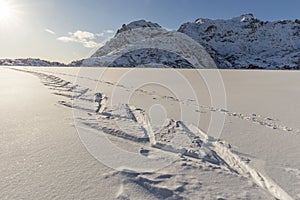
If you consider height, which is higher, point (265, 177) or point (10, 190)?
point (265, 177)

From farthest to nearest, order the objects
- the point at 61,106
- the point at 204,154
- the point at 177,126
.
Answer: the point at 61,106 → the point at 177,126 → the point at 204,154

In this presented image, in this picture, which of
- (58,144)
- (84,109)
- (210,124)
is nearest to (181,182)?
(58,144)

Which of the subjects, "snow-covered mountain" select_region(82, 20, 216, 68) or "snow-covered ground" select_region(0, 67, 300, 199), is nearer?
"snow-covered ground" select_region(0, 67, 300, 199)

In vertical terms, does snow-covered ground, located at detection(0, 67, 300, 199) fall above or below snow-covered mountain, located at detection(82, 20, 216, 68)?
below

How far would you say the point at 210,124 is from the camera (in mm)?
4527

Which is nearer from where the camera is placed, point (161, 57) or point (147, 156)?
point (147, 156)

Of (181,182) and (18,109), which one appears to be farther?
(18,109)

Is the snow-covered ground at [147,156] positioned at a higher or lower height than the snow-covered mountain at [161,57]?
lower

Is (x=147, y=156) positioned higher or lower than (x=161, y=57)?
lower

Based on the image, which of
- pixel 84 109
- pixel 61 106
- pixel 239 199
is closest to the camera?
pixel 239 199

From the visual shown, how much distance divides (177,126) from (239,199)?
234cm

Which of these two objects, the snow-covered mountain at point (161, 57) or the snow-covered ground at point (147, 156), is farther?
the snow-covered mountain at point (161, 57)

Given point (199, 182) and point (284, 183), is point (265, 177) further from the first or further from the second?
point (199, 182)

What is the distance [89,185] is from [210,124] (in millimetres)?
2992
